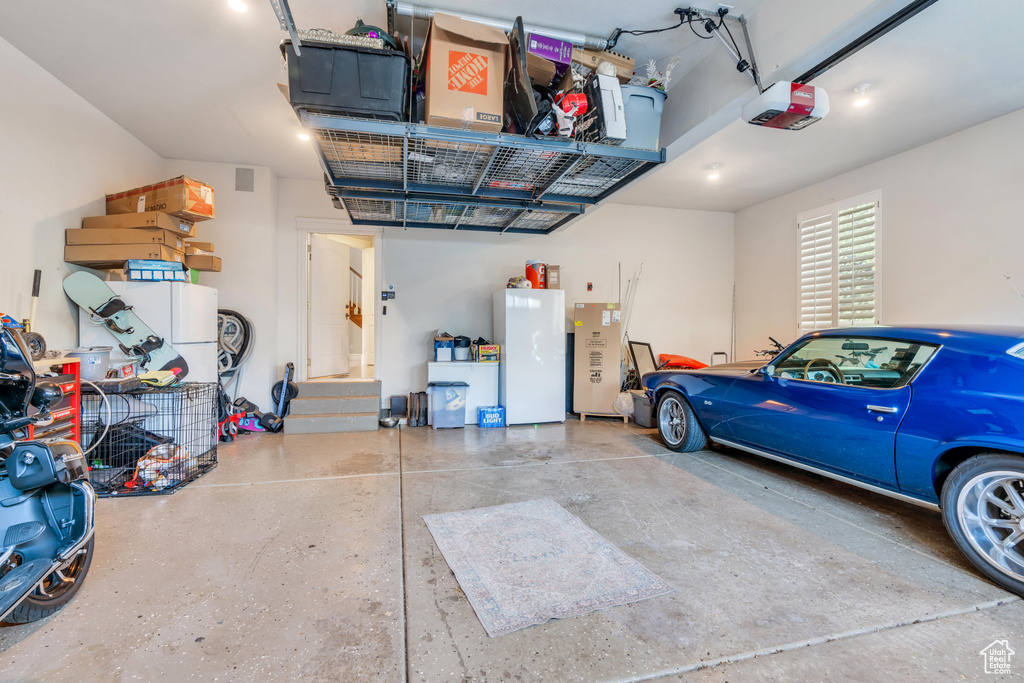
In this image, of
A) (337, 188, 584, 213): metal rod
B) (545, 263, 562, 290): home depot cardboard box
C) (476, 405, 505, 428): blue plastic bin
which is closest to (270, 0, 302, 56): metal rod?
(337, 188, 584, 213): metal rod

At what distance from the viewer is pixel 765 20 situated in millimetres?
2432

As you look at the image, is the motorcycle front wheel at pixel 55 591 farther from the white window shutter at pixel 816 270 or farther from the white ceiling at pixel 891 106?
the white window shutter at pixel 816 270

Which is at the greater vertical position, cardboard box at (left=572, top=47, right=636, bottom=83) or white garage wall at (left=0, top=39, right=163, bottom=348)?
cardboard box at (left=572, top=47, right=636, bottom=83)

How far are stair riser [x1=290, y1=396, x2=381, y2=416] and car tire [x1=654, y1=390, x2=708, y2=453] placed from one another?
126 inches

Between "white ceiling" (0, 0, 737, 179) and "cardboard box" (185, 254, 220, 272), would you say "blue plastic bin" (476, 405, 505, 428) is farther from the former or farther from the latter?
"white ceiling" (0, 0, 737, 179)

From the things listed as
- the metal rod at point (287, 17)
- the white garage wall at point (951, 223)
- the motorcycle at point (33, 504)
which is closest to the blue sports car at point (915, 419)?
the white garage wall at point (951, 223)

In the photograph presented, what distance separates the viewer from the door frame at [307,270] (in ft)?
16.6

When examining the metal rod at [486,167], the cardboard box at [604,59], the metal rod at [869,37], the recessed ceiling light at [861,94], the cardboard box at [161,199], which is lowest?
the cardboard box at [161,199]

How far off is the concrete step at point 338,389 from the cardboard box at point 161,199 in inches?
83.6

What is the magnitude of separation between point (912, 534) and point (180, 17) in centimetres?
512

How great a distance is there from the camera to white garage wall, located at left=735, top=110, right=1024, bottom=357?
3.45 meters

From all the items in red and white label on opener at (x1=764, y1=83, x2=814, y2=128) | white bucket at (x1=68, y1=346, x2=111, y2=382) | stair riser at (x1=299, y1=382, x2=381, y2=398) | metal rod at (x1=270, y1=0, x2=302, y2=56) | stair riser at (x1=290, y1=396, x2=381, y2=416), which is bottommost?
stair riser at (x1=290, y1=396, x2=381, y2=416)

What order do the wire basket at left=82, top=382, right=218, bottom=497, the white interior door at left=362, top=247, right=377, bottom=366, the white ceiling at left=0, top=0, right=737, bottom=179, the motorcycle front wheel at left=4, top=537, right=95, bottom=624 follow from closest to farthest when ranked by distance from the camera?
1. the motorcycle front wheel at left=4, top=537, right=95, bottom=624
2. the white ceiling at left=0, top=0, right=737, bottom=179
3. the wire basket at left=82, top=382, right=218, bottom=497
4. the white interior door at left=362, top=247, right=377, bottom=366

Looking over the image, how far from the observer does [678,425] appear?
3.79 metres
